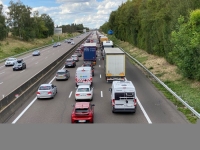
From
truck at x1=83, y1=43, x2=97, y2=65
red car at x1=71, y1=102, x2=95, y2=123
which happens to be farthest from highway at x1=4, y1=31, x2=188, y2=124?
truck at x1=83, y1=43, x2=97, y2=65

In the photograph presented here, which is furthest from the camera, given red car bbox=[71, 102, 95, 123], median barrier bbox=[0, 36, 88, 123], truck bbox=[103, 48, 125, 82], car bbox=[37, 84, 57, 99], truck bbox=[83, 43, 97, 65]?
truck bbox=[83, 43, 97, 65]

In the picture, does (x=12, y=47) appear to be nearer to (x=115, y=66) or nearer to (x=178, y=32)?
(x=115, y=66)

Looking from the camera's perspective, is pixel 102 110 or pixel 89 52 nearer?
pixel 102 110

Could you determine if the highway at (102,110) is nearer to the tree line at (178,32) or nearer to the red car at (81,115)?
the red car at (81,115)

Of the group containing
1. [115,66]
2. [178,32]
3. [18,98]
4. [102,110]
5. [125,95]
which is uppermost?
[178,32]

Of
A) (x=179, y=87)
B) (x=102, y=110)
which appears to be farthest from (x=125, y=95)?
(x=179, y=87)

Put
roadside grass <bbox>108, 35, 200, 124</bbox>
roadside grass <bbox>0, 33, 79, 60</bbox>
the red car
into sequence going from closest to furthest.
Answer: the red car → roadside grass <bbox>108, 35, 200, 124</bbox> → roadside grass <bbox>0, 33, 79, 60</bbox>

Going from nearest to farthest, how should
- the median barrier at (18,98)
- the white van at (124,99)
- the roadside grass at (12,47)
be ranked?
1. the median barrier at (18,98)
2. the white van at (124,99)
3. the roadside grass at (12,47)

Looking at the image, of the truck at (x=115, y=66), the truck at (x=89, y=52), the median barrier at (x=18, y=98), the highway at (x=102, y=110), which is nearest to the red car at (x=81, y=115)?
the highway at (x=102, y=110)

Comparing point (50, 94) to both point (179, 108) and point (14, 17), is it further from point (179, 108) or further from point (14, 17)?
point (14, 17)

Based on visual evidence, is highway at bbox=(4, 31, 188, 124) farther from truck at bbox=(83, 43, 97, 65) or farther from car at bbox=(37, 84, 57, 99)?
truck at bbox=(83, 43, 97, 65)

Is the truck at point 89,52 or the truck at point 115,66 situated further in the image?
the truck at point 89,52

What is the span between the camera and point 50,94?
25.5 metres

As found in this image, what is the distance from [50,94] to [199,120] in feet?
40.3
